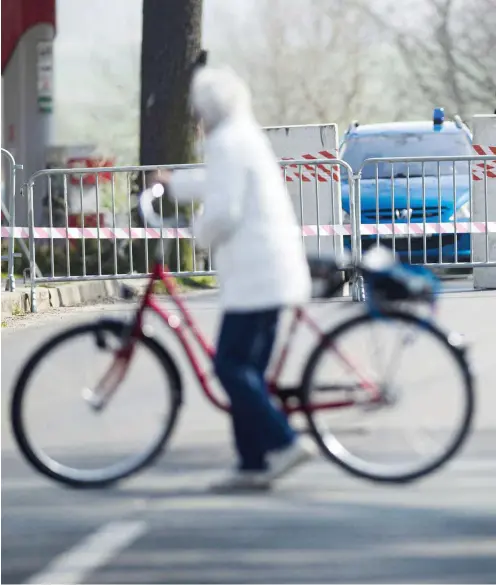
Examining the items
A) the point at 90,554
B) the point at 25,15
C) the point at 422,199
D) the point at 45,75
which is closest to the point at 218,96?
the point at 90,554

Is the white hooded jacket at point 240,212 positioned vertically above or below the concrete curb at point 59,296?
above

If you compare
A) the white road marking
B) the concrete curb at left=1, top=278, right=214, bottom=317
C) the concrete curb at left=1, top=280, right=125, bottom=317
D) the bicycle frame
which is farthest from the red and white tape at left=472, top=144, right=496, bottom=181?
the white road marking

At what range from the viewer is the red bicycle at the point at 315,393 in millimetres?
6977

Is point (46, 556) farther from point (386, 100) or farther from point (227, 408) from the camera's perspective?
point (386, 100)

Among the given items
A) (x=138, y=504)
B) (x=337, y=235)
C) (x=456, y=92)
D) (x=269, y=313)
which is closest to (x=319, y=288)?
(x=269, y=313)

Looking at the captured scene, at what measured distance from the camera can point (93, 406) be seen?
23.8 ft

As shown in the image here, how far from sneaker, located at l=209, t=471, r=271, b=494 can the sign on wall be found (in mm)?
21944

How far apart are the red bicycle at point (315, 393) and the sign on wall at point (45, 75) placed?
2159 centimetres

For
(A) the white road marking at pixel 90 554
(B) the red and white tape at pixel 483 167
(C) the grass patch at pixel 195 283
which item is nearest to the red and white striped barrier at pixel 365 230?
(B) the red and white tape at pixel 483 167

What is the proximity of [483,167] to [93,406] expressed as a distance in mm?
11310

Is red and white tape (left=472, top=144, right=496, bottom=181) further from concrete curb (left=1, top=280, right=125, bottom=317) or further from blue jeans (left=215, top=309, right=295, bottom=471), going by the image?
blue jeans (left=215, top=309, right=295, bottom=471)

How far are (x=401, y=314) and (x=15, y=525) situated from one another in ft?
5.16

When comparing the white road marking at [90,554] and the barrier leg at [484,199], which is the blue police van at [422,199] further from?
the white road marking at [90,554]

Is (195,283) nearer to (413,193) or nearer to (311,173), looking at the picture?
(311,173)
